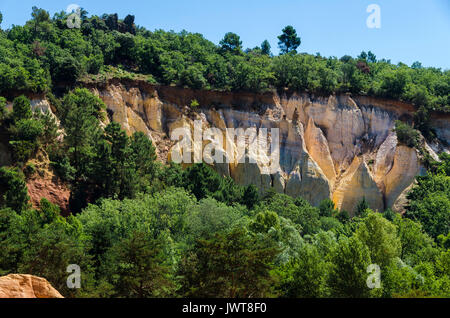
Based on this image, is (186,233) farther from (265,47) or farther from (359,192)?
(265,47)

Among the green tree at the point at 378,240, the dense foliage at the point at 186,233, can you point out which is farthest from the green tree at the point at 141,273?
the green tree at the point at 378,240

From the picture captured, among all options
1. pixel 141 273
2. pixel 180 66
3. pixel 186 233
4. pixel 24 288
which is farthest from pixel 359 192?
pixel 24 288

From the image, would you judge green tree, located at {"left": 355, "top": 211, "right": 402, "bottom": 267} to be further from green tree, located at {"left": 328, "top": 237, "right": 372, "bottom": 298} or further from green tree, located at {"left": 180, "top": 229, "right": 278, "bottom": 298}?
green tree, located at {"left": 180, "top": 229, "right": 278, "bottom": 298}

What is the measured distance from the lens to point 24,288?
71.9ft

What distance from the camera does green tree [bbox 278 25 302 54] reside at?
76000 mm

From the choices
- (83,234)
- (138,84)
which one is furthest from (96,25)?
(83,234)

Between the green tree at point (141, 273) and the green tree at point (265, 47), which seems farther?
the green tree at point (265, 47)

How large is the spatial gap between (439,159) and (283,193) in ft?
51.4

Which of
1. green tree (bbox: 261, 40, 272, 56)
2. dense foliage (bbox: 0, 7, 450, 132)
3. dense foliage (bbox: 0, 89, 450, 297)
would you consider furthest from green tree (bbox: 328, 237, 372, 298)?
green tree (bbox: 261, 40, 272, 56)

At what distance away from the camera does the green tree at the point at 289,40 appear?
249 ft

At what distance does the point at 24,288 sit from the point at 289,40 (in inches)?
2342

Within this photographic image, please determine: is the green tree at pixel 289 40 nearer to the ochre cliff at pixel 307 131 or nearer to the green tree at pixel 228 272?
the ochre cliff at pixel 307 131

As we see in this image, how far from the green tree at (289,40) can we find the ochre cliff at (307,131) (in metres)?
17.5
